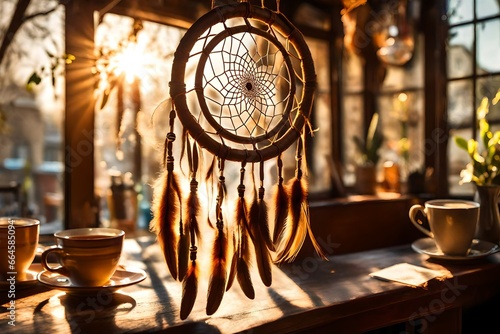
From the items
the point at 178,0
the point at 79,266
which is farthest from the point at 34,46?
the point at 79,266

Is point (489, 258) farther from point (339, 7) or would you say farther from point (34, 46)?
point (34, 46)

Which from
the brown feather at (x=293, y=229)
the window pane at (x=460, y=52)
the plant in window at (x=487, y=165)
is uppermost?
the window pane at (x=460, y=52)

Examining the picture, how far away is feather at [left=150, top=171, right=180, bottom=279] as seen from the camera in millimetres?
904

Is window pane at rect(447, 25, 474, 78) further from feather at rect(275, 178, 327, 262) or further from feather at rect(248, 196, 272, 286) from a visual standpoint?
feather at rect(248, 196, 272, 286)

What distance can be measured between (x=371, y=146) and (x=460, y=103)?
1.52ft

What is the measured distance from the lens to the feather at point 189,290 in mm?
899

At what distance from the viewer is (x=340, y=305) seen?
1012 millimetres

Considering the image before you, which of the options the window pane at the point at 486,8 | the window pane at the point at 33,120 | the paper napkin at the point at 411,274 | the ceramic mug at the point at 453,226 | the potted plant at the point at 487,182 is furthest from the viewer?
the window pane at the point at 33,120

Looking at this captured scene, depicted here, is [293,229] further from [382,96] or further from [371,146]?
[382,96]

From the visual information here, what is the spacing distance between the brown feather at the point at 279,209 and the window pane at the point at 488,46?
1335 millimetres

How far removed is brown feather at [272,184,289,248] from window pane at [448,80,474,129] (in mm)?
1299

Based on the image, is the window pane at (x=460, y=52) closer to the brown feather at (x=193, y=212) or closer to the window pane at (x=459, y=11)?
the window pane at (x=459, y=11)

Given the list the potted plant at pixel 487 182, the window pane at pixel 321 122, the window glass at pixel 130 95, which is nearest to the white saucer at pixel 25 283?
the window glass at pixel 130 95

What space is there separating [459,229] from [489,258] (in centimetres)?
17
